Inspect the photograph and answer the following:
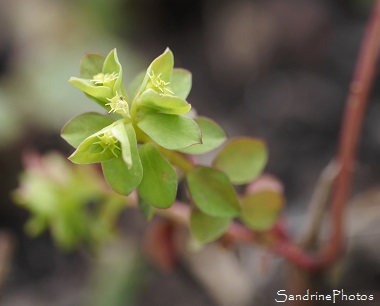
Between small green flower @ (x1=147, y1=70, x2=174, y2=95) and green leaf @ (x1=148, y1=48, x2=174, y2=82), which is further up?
green leaf @ (x1=148, y1=48, x2=174, y2=82)

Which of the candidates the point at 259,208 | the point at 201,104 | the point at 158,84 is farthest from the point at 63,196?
the point at 201,104

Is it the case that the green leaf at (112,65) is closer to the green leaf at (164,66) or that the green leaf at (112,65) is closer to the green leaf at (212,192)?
the green leaf at (164,66)

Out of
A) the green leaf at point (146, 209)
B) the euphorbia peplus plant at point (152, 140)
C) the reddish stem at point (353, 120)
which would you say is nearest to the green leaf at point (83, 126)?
the euphorbia peplus plant at point (152, 140)

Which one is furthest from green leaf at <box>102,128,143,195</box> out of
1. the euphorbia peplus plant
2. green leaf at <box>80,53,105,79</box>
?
green leaf at <box>80,53,105,79</box>

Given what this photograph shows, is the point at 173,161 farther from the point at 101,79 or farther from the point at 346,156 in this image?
the point at 346,156

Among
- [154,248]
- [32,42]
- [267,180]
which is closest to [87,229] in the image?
[154,248]

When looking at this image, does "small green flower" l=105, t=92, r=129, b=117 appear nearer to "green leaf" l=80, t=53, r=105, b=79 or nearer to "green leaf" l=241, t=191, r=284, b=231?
"green leaf" l=80, t=53, r=105, b=79

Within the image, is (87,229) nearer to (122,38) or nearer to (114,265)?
(114,265)
